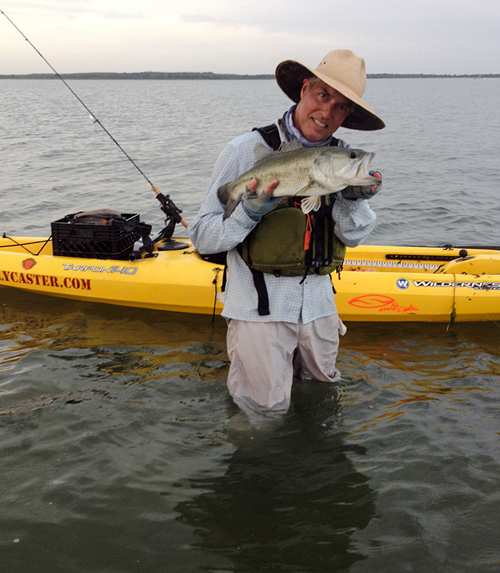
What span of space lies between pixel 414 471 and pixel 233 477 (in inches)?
54.0

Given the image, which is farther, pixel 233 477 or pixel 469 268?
pixel 469 268

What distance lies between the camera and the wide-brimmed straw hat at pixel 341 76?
3.01m

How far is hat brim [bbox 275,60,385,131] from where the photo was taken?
2960 mm

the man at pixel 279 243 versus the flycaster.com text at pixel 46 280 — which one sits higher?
the man at pixel 279 243

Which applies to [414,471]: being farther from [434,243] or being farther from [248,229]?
[434,243]

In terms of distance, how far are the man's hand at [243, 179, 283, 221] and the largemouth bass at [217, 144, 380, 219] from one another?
2cm

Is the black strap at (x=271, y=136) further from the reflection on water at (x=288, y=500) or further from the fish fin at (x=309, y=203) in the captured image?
the reflection on water at (x=288, y=500)

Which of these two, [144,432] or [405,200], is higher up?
[405,200]

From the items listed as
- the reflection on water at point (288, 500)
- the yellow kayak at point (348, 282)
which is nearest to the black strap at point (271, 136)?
the reflection on water at point (288, 500)

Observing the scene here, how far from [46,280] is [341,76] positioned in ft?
17.5

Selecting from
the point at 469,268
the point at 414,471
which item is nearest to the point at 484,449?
the point at 414,471

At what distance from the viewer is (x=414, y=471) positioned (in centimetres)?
403

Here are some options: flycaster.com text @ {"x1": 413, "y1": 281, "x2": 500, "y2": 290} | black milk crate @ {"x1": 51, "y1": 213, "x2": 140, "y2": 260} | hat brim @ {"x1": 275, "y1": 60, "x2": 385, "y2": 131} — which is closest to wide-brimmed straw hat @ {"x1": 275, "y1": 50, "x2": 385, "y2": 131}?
hat brim @ {"x1": 275, "y1": 60, "x2": 385, "y2": 131}

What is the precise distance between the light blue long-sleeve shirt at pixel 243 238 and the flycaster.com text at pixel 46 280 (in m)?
4.14
